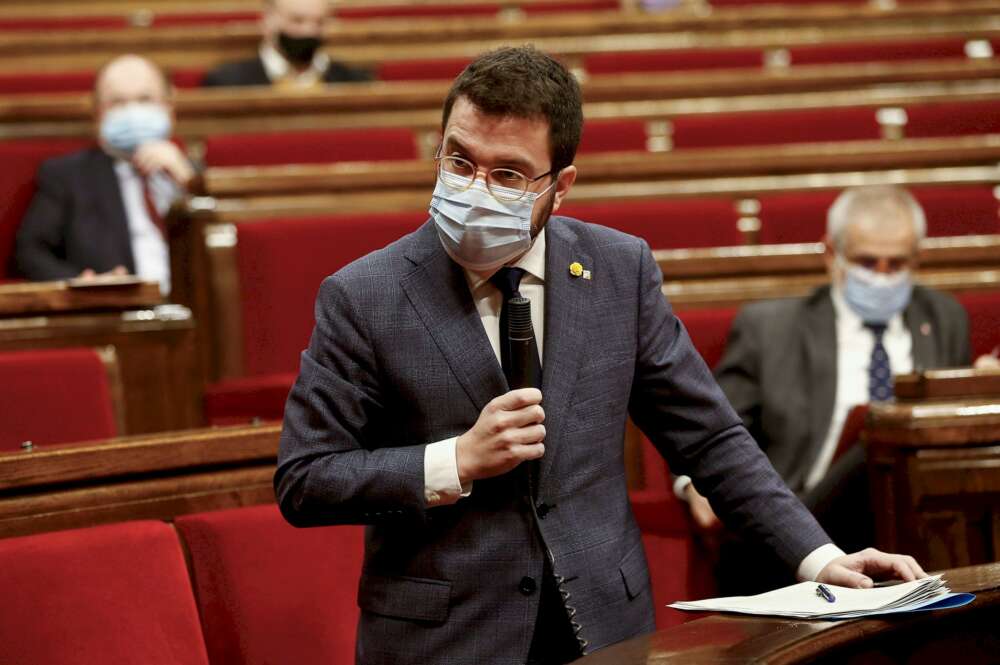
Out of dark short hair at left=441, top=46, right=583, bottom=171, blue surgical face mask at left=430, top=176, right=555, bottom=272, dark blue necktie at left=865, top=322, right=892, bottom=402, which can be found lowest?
dark blue necktie at left=865, top=322, right=892, bottom=402

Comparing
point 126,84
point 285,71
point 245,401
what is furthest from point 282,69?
point 245,401

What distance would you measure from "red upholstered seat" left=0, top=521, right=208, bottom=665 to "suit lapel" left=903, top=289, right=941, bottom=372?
1.87ft

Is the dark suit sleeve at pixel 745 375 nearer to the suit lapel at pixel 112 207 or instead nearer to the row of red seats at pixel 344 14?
the suit lapel at pixel 112 207

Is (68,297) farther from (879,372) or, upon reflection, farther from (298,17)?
(298,17)

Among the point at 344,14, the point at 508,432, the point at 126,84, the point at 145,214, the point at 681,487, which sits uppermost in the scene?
the point at 344,14

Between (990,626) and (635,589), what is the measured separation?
0.13 m

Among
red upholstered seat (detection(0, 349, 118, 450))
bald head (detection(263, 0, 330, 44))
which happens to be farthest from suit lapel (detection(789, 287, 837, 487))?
bald head (detection(263, 0, 330, 44))

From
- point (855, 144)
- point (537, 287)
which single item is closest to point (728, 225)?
point (855, 144)

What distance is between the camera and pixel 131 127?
1.20m

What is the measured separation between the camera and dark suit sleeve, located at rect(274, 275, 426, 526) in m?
0.47

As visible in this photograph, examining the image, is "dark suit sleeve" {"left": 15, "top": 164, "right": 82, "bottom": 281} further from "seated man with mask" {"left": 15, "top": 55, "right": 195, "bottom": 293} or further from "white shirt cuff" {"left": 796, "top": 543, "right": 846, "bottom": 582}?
"white shirt cuff" {"left": 796, "top": 543, "right": 846, "bottom": 582}

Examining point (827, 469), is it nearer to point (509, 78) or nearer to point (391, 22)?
point (509, 78)

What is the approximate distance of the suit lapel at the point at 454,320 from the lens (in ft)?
1.61

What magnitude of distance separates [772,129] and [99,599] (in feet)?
3.39
